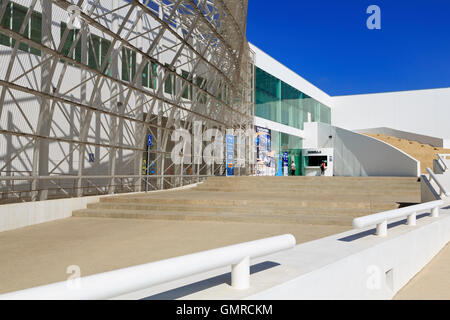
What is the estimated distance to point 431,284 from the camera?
4980 mm

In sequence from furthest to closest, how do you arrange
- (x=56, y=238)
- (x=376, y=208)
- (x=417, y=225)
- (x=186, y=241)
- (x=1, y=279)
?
(x=376, y=208), (x=56, y=238), (x=186, y=241), (x=417, y=225), (x=1, y=279)

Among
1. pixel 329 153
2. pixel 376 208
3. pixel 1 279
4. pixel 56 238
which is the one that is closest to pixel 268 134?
pixel 329 153

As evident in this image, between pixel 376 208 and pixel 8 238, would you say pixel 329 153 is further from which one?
pixel 8 238

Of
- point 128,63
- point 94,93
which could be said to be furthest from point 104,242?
point 128,63

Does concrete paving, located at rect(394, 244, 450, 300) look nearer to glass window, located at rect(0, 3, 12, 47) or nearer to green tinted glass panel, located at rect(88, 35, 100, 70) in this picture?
glass window, located at rect(0, 3, 12, 47)

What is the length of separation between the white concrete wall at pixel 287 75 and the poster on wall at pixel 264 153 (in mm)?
4907

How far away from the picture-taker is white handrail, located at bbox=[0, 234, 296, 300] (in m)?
1.75

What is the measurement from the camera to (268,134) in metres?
29.6

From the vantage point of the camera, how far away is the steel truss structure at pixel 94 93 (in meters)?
11.2

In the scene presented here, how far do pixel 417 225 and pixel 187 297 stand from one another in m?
4.62

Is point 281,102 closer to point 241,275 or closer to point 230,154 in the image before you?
point 230,154

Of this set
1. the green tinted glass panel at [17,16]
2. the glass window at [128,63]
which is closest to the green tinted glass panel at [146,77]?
the glass window at [128,63]

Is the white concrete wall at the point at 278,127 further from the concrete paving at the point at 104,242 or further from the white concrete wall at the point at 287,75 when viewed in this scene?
the concrete paving at the point at 104,242

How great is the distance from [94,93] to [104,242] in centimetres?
709
